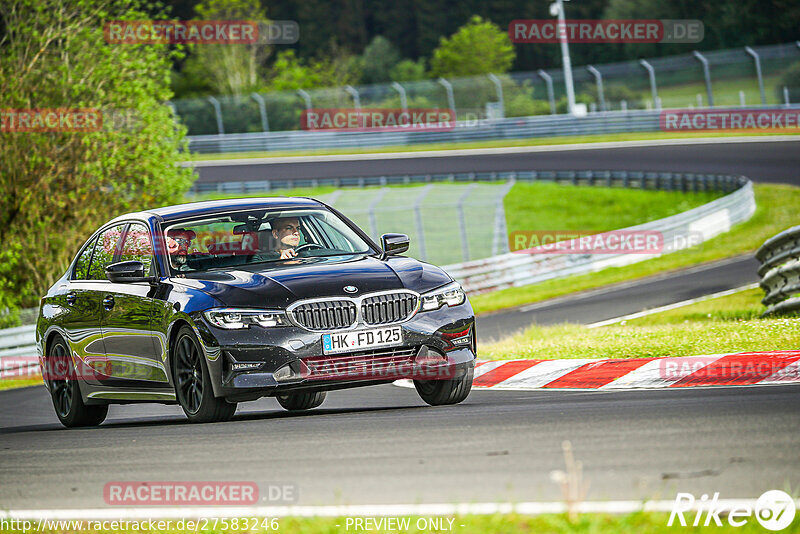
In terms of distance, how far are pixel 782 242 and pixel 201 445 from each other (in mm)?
9230

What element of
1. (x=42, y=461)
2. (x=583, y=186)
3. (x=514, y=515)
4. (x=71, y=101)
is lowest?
(x=583, y=186)

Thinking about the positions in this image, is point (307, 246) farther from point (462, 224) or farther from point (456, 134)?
point (456, 134)

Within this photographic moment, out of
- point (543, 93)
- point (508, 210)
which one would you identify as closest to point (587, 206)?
point (508, 210)

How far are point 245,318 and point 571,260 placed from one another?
69.4 ft

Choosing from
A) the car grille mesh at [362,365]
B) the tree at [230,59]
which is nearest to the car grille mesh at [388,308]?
the car grille mesh at [362,365]

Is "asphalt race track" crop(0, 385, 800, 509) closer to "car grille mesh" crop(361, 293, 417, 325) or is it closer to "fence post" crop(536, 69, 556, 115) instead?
"car grille mesh" crop(361, 293, 417, 325)

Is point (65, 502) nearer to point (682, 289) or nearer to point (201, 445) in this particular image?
point (201, 445)

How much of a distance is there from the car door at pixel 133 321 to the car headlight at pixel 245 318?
3.19ft

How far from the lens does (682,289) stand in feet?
76.3

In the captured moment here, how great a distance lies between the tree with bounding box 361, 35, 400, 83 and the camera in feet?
301

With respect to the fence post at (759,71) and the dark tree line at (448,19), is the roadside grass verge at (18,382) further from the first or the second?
the dark tree line at (448,19)

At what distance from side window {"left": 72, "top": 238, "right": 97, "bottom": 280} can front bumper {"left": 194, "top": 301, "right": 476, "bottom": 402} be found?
258 centimetres

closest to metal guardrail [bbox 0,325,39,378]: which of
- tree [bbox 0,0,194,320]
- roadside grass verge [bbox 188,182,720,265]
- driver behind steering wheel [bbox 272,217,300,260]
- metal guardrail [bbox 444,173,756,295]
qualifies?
tree [bbox 0,0,194,320]

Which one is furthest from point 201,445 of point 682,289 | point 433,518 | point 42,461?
point 682,289
